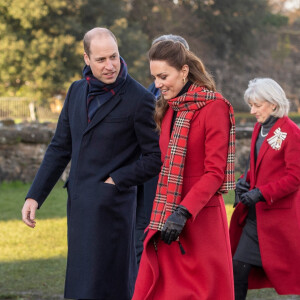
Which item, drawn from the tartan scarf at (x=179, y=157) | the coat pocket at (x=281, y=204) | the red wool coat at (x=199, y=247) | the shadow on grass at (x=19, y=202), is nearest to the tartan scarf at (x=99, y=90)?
the tartan scarf at (x=179, y=157)

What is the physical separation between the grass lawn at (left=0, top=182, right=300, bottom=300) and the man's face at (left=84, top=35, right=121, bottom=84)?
245cm

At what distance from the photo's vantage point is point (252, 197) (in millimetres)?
4711

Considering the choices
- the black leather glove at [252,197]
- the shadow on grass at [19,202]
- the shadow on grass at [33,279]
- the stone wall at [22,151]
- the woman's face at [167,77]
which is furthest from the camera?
the stone wall at [22,151]

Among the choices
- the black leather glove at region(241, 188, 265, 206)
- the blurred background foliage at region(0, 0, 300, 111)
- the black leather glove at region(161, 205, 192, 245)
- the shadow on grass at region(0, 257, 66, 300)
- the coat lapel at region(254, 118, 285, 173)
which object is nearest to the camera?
the black leather glove at region(161, 205, 192, 245)

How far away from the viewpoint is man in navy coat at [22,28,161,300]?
151 inches

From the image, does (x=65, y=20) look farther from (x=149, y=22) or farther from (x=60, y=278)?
(x=60, y=278)

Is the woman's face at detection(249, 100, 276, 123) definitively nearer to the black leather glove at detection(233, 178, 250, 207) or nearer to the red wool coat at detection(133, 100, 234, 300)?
the black leather glove at detection(233, 178, 250, 207)

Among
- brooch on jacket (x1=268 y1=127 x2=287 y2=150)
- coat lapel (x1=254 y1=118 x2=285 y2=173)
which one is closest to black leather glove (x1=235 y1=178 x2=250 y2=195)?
coat lapel (x1=254 y1=118 x2=285 y2=173)

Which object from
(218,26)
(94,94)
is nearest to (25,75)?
(218,26)

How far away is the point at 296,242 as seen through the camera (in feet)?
16.0

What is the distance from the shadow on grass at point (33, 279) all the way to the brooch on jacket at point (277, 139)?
7.25 ft

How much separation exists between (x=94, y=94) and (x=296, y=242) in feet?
6.20

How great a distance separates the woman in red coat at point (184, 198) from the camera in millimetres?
3355

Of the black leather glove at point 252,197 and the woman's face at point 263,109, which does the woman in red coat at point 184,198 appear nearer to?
the black leather glove at point 252,197
